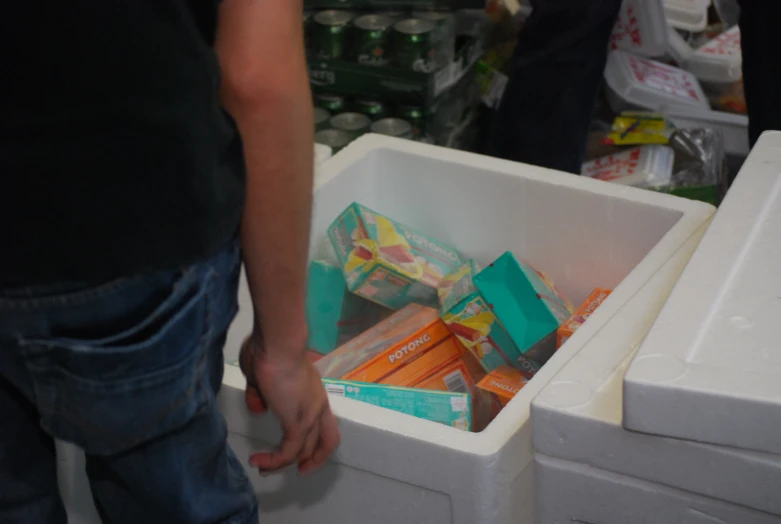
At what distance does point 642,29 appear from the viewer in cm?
194

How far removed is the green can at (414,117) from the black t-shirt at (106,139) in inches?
49.5

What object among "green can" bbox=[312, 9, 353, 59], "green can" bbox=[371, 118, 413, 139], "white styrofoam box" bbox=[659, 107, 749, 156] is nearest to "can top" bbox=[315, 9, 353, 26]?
"green can" bbox=[312, 9, 353, 59]

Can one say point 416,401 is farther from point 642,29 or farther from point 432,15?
point 642,29

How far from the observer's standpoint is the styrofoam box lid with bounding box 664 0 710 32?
2.16m

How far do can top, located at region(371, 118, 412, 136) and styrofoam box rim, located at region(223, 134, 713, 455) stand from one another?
0.42m

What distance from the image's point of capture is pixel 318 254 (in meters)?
1.27

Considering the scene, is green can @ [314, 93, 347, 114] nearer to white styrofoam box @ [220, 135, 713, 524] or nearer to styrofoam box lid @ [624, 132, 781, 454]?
white styrofoam box @ [220, 135, 713, 524]

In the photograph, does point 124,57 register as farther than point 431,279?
No

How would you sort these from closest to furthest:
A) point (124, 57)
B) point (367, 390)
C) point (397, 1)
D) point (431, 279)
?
point (124, 57), point (367, 390), point (431, 279), point (397, 1)

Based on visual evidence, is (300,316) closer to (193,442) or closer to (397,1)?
(193,442)

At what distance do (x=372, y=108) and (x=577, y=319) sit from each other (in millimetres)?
905

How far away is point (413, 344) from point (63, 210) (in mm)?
622

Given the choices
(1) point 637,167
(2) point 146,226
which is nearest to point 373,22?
(1) point 637,167

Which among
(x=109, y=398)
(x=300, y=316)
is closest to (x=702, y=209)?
(x=300, y=316)
